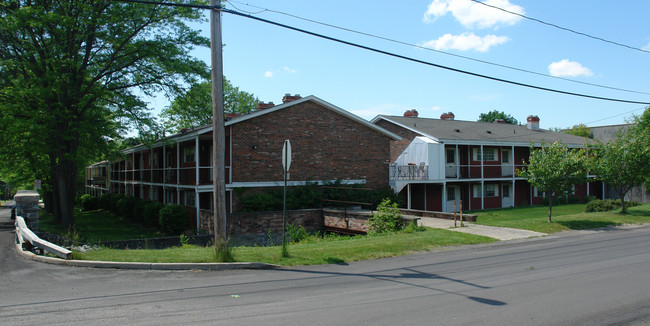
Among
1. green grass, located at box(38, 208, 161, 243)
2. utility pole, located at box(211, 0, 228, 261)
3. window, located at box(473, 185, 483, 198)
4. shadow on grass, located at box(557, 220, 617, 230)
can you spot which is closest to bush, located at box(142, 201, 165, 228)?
green grass, located at box(38, 208, 161, 243)

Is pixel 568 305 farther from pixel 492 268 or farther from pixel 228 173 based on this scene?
pixel 228 173

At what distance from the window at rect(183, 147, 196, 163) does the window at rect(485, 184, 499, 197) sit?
2173 cm

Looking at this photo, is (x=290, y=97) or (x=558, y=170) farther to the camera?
(x=290, y=97)

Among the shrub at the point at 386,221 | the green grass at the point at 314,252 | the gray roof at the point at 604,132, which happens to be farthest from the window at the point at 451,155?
the gray roof at the point at 604,132

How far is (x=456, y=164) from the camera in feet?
102

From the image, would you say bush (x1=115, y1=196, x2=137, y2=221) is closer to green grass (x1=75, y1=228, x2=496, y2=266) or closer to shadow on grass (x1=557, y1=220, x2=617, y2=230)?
green grass (x1=75, y1=228, x2=496, y2=266)

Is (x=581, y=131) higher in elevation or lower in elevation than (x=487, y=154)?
higher

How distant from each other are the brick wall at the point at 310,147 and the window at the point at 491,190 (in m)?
10.6

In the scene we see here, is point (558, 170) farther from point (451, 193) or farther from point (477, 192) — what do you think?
point (477, 192)

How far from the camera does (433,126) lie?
34.4 meters

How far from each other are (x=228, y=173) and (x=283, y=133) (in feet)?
12.3

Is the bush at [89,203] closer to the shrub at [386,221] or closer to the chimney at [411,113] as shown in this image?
the chimney at [411,113]

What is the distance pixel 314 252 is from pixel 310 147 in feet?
43.6

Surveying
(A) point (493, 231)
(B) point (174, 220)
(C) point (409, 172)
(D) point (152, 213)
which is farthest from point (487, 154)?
(D) point (152, 213)
